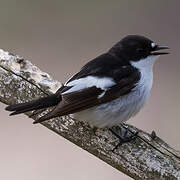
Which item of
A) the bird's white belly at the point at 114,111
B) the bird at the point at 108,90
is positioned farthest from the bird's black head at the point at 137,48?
the bird's white belly at the point at 114,111

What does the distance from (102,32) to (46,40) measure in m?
0.75

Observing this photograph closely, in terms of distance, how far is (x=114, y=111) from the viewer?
364cm

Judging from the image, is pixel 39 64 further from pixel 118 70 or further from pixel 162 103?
pixel 118 70

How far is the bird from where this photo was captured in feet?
11.4

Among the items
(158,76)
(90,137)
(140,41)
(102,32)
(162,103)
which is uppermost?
(102,32)

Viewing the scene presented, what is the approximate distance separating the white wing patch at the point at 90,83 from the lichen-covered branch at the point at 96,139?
0.28 metres

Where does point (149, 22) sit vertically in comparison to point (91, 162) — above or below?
above

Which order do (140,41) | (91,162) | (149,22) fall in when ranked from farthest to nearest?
(149,22), (91,162), (140,41)

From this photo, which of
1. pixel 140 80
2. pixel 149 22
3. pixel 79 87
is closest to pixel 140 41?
pixel 140 80

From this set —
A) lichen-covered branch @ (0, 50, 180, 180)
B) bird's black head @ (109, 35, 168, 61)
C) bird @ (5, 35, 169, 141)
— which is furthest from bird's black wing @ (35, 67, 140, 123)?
lichen-covered branch @ (0, 50, 180, 180)

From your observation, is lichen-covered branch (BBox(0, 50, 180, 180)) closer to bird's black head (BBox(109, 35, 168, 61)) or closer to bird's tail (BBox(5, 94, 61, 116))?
bird's tail (BBox(5, 94, 61, 116))

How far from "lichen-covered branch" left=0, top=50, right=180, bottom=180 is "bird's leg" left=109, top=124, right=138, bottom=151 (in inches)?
1.1

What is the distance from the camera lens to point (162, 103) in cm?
619

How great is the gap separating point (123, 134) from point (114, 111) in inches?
7.6
